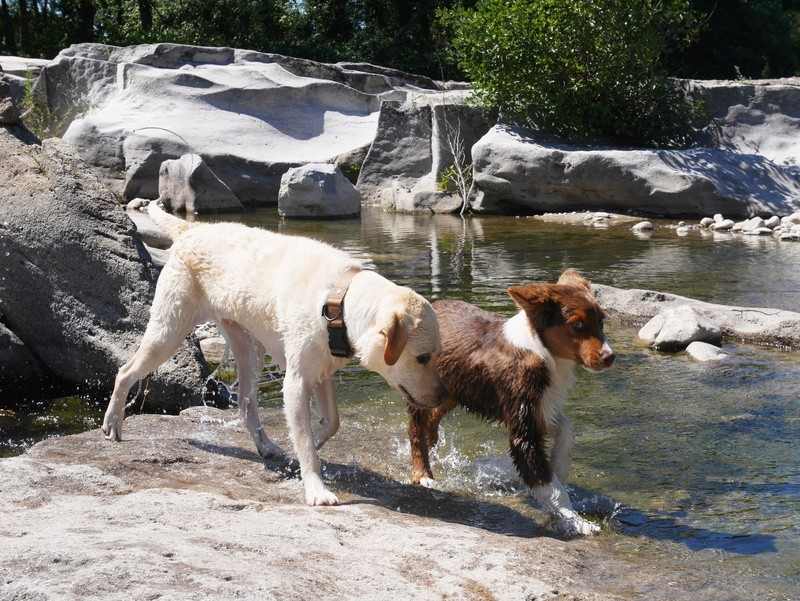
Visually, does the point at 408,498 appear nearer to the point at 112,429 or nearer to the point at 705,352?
the point at 112,429

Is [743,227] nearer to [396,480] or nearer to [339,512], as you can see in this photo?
[396,480]

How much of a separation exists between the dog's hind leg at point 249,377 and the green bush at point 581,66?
49.0 ft

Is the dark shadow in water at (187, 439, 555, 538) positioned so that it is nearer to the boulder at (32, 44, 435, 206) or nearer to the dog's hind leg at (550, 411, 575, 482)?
the dog's hind leg at (550, 411, 575, 482)

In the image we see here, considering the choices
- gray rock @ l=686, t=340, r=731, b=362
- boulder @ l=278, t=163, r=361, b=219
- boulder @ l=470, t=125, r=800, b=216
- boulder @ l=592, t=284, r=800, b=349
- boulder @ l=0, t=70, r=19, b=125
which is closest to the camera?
boulder @ l=0, t=70, r=19, b=125

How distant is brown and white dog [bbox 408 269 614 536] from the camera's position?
493 centimetres

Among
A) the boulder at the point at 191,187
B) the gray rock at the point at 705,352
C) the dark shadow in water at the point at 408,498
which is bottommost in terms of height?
the boulder at the point at 191,187

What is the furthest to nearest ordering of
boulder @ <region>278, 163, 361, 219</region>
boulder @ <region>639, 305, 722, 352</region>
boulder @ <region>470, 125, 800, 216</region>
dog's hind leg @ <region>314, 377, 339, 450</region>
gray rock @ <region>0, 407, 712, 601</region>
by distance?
boulder @ <region>278, 163, 361, 219</region> < boulder @ <region>470, 125, 800, 216</region> < boulder @ <region>639, 305, 722, 352</region> < dog's hind leg @ <region>314, 377, 339, 450</region> < gray rock @ <region>0, 407, 712, 601</region>

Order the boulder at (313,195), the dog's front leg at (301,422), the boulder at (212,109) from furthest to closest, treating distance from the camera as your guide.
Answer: the boulder at (212,109)
the boulder at (313,195)
the dog's front leg at (301,422)

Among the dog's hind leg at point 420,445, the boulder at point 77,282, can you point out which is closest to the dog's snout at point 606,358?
the dog's hind leg at point 420,445

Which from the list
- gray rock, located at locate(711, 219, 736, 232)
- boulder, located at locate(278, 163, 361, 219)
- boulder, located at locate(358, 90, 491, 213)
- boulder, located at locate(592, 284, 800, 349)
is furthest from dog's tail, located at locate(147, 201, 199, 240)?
boulder, located at locate(358, 90, 491, 213)

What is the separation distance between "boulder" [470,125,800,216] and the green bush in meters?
0.98

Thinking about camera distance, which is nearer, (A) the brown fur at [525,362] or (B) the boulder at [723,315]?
(A) the brown fur at [525,362]

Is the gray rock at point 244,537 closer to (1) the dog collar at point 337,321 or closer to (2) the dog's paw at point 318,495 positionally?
(2) the dog's paw at point 318,495

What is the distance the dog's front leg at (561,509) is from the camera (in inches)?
191
